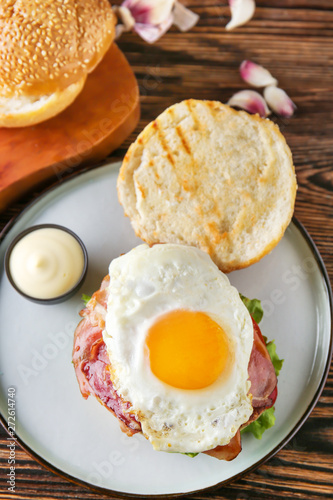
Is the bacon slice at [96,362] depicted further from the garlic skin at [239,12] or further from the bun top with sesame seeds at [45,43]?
the garlic skin at [239,12]

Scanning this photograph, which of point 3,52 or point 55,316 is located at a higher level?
point 3,52

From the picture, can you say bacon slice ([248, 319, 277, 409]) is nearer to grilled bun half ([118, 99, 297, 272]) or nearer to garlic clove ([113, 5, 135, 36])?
grilled bun half ([118, 99, 297, 272])

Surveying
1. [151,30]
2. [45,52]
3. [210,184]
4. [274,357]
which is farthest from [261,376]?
[151,30]

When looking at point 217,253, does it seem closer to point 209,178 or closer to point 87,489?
point 209,178

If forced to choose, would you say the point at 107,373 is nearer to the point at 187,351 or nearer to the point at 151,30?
the point at 187,351

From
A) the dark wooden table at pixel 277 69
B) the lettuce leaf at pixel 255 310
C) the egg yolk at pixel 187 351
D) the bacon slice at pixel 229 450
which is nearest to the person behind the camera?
the egg yolk at pixel 187 351

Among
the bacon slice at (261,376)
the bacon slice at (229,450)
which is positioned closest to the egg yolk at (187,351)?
the bacon slice at (261,376)

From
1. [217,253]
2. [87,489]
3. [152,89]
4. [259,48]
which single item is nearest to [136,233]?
[217,253]
